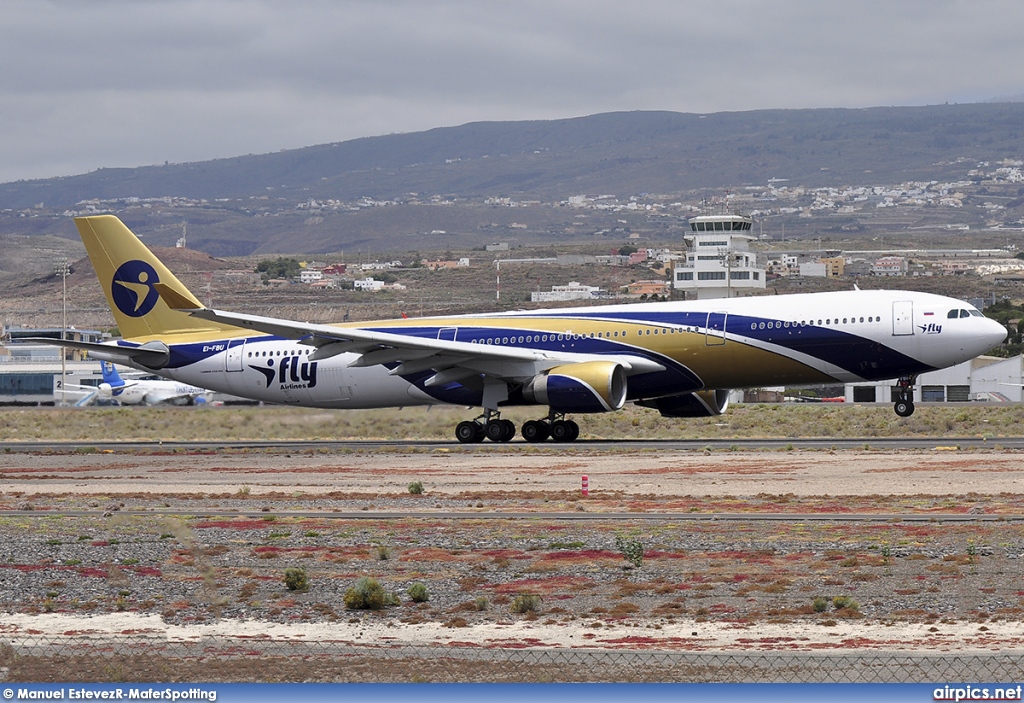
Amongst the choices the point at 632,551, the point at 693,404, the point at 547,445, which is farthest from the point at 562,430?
the point at 632,551

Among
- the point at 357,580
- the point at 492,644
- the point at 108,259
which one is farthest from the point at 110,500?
the point at 108,259

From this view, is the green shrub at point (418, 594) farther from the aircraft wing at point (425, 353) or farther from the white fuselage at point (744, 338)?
the white fuselage at point (744, 338)

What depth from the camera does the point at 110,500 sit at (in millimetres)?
28484

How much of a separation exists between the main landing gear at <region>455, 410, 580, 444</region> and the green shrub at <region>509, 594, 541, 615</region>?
26.4 metres

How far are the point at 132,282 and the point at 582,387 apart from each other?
16802mm

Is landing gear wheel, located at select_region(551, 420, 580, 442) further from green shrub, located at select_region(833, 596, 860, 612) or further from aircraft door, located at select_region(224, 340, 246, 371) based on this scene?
green shrub, located at select_region(833, 596, 860, 612)

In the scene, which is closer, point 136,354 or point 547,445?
point 547,445

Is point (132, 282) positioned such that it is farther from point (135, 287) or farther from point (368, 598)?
point (368, 598)

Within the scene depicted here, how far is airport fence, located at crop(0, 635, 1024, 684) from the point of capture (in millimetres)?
12297

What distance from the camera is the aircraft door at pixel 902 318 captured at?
129ft

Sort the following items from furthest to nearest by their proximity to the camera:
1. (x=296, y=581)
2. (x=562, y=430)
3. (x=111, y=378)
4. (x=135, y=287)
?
(x=111, y=378)
(x=135, y=287)
(x=562, y=430)
(x=296, y=581)

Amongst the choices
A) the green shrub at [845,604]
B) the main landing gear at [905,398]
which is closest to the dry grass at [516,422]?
the main landing gear at [905,398]

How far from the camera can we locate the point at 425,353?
135 feet

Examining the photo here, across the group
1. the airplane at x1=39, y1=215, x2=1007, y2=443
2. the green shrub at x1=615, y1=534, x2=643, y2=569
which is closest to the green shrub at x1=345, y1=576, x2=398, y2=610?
the green shrub at x1=615, y1=534, x2=643, y2=569
